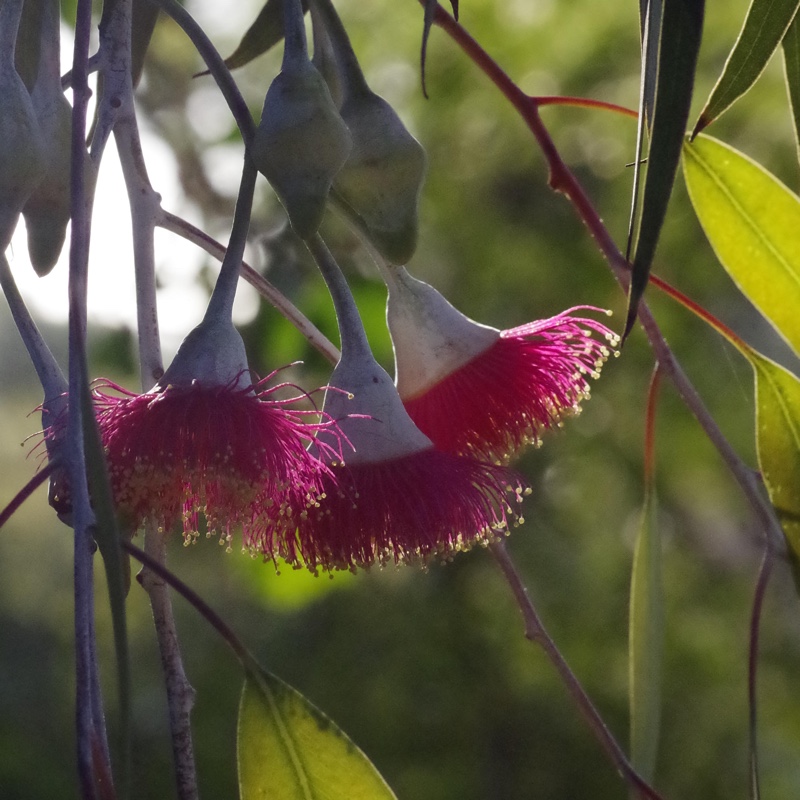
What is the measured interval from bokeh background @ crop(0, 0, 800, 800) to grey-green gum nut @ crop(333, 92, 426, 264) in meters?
1.86

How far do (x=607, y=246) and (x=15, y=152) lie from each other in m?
0.32

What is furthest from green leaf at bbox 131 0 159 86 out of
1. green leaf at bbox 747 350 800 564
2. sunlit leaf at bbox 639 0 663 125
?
green leaf at bbox 747 350 800 564

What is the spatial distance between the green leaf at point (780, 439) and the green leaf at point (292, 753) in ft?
1.03

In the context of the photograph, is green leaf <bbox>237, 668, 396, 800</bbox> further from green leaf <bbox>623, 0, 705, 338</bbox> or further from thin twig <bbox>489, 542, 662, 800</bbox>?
green leaf <bbox>623, 0, 705, 338</bbox>

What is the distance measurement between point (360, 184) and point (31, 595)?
4248 mm

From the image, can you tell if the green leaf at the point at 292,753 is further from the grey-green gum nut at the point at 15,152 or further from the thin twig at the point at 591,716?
the grey-green gum nut at the point at 15,152

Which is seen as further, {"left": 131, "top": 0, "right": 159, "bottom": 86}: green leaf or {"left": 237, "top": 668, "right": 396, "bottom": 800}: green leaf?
{"left": 131, "top": 0, "right": 159, "bottom": 86}: green leaf

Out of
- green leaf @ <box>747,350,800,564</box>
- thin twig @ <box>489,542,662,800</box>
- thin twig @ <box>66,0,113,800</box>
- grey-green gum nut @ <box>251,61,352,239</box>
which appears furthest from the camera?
green leaf @ <box>747,350,800,564</box>

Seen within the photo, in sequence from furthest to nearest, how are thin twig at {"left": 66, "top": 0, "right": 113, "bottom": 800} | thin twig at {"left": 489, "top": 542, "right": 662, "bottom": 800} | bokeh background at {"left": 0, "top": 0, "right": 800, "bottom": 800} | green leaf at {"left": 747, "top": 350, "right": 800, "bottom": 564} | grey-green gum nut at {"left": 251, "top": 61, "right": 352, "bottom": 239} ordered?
bokeh background at {"left": 0, "top": 0, "right": 800, "bottom": 800} < green leaf at {"left": 747, "top": 350, "right": 800, "bottom": 564} < thin twig at {"left": 489, "top": 542, "right": 662, "bottom": 800} < grey-green gum nut at {"left": 251, "top": 61, "right": 352, "bottom": 239} < thin twig at {"left": 66, "top": 0, "right": 113, "bottom": 800}

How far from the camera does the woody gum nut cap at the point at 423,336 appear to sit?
0.59 m

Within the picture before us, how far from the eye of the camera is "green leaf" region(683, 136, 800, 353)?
0.70 metres

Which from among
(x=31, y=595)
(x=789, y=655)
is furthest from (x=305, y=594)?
(x=31, y=595)

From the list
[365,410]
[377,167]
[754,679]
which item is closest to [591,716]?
[754,679]

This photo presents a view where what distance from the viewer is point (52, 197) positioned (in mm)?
497
